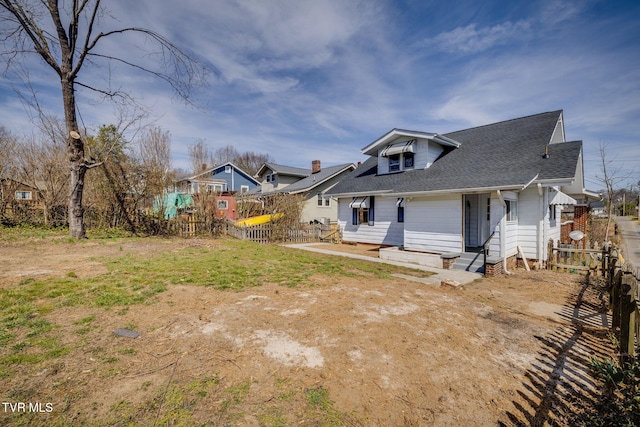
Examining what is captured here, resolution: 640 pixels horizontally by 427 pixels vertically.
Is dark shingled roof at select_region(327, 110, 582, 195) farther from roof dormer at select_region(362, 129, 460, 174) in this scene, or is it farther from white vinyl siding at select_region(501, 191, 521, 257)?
white vinyl siding at select_region(501, 191, 521, 257)

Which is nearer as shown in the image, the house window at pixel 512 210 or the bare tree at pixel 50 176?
the house window at pixel 512 210

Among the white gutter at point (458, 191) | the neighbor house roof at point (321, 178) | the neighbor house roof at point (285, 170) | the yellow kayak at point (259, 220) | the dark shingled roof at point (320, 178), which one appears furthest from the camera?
the neighbor house roof at point (285, 170)

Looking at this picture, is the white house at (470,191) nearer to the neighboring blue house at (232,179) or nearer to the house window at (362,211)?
the house window at (362,211)

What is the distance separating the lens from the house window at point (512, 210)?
34.7ft

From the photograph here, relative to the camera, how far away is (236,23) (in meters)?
11.7

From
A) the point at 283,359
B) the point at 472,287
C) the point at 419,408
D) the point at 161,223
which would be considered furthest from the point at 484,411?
the point at 161,223

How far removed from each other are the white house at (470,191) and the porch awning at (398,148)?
0.06 m

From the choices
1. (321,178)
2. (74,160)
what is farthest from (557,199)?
(74,160)

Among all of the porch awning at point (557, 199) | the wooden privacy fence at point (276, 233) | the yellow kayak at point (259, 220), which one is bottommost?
the wooden privacy fence at point (276, 233)

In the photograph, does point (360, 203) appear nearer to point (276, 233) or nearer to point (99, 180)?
point (276, 233)

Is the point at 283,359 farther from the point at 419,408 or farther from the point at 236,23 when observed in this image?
the point at 236,23

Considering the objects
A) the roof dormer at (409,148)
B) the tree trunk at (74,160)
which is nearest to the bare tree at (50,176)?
the tree trunk at (74,160)

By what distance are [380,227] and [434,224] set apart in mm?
3926

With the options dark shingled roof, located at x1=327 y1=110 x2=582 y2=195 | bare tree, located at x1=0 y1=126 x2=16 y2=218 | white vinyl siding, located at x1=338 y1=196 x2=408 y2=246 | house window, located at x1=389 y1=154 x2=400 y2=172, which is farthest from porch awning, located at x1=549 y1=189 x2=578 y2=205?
bare tree, located at x1=0 y1=126 x2=16 y2=218
